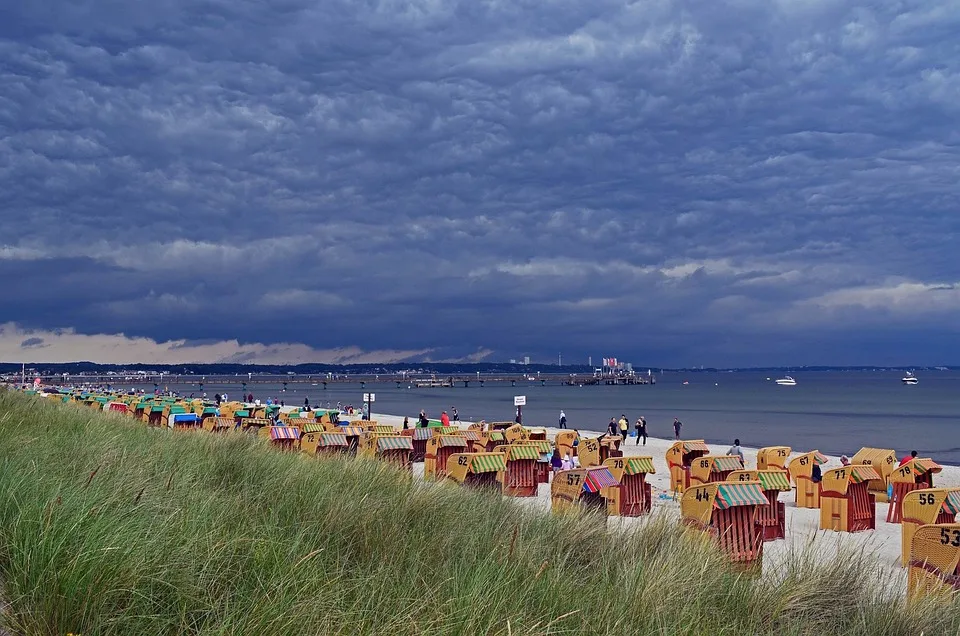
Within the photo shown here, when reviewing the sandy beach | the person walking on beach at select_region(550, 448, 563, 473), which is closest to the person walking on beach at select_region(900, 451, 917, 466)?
the sandy beach

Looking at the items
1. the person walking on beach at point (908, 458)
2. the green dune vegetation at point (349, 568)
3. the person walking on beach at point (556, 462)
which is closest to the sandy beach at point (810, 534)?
the green dune vegetation at point (349, 568)

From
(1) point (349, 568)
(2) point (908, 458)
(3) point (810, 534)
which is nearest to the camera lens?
(1) point (349, 568)

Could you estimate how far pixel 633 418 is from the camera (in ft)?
236

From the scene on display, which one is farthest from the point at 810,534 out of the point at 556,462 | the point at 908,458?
the point at 556,462

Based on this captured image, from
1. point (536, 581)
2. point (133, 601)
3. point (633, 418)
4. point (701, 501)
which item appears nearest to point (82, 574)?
point (133, 601)

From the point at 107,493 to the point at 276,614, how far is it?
7.85ft

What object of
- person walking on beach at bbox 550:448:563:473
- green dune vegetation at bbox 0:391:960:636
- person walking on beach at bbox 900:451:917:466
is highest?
green dune vegetation at bbox 0:391:960:636

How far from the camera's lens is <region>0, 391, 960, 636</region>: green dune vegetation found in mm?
3588

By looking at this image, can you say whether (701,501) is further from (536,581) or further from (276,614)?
(276,614)

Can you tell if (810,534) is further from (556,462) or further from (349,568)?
(556,462)

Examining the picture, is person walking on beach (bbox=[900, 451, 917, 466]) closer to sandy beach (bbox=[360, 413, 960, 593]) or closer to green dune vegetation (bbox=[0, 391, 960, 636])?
sandy beach (bbox=[360, 413, 960, 593])

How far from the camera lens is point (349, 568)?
4.80 meters

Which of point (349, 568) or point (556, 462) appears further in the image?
point (556, 462)

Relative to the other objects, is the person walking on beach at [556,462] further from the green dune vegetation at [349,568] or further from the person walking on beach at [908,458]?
the green dune vegetation at [349,568]
